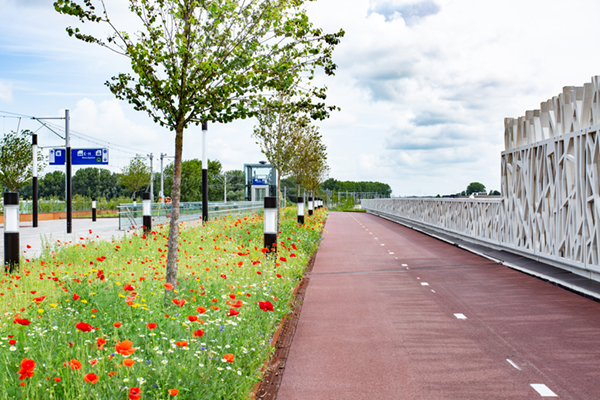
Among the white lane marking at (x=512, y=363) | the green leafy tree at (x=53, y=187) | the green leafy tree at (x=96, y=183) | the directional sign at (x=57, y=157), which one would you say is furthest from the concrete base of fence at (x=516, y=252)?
the green leafy tree at (x=53, y=187)

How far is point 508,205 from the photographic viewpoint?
39.4 feet

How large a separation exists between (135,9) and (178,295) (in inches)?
137

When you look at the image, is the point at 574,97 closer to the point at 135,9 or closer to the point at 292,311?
the point at 292,311

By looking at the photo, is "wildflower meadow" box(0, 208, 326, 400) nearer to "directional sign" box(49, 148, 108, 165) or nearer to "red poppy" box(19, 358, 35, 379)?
"red poppy" box(19, 358, 35, 379)

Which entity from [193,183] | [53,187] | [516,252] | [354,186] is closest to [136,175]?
[193,183]

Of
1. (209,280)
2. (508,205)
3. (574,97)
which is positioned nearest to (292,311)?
(209,280)

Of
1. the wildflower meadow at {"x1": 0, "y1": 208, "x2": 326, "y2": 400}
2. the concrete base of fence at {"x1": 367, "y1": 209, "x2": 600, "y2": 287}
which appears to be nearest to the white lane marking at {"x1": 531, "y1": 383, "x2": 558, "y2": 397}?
the wildflower meadow at {"x1": 0, "y1": 208, "x2": 326, "y2": 400}

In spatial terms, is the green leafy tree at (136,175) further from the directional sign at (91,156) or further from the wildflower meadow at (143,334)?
the wildflower meadow at (143,334)

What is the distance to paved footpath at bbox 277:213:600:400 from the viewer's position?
375 cm

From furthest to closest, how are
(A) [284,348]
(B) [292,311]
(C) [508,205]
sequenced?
1. (C) [508,205]
2. (B) [292,311]
3. (A) [284,348]

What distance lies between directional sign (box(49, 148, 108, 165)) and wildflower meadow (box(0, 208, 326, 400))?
2100cm

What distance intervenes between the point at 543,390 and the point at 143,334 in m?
3.15

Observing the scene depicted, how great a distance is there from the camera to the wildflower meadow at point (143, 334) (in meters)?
2.90

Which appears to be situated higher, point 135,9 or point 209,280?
point 135,9
